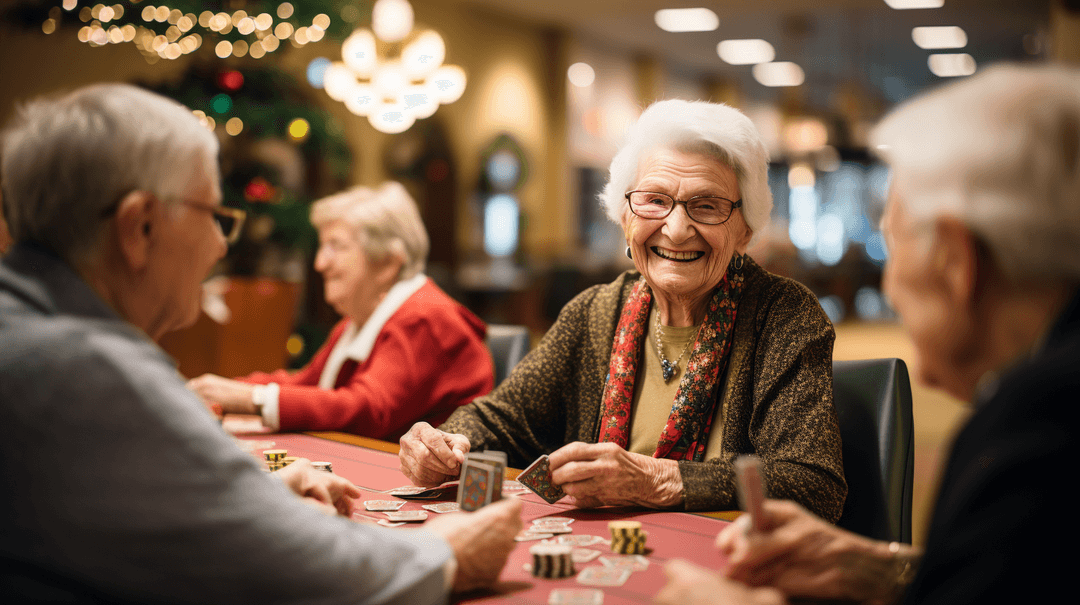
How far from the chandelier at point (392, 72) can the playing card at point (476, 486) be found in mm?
4736

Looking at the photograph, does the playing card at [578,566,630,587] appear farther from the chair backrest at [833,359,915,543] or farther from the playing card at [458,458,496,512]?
the chair backrest at [833,359,915,543]

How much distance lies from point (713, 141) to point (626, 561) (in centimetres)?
105

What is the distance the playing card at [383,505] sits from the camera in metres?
1.59

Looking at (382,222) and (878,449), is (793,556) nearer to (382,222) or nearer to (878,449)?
(878,449)

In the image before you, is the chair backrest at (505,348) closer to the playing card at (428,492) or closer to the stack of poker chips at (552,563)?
the playing card at (428,492)

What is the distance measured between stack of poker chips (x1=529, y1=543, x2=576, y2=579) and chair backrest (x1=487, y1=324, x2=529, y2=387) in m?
1.62

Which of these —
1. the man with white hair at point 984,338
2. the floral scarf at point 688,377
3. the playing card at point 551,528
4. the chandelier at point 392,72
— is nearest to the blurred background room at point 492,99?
the chandelier at point 392,72

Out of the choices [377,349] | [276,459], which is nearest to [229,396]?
[377,349]

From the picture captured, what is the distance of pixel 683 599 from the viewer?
1014mm

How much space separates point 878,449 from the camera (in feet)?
5.77

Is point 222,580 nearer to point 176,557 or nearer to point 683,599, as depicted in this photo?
point 176,557

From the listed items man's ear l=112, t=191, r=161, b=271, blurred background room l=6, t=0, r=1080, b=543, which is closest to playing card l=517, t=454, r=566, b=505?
man's ear l=112, t=191, r=161, b=271

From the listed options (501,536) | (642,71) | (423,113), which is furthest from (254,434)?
(642,71)

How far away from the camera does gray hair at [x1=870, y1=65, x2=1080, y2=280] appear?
886 millimetres
